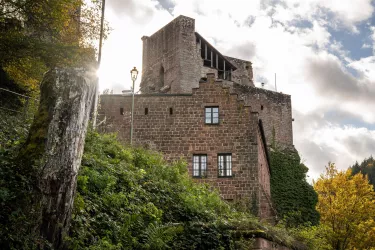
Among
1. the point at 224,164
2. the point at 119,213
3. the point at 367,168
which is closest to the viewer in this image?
the point at 119,213

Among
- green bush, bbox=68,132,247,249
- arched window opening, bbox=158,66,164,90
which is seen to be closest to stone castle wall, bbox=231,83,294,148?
arched window opening, bbox=158,66,164,90

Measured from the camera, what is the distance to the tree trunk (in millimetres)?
7805

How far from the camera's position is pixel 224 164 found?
89.8 feet

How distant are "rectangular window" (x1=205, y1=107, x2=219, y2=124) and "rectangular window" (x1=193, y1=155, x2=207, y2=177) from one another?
2.04 meters

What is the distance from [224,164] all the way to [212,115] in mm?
2889

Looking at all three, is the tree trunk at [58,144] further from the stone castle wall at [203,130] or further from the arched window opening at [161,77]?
the arched window opening at [161,77]

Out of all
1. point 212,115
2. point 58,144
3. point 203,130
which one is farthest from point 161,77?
point 58,144

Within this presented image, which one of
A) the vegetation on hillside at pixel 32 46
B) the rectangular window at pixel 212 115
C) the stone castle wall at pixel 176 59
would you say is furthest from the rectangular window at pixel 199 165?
the stone castle wall at pixel 176 59

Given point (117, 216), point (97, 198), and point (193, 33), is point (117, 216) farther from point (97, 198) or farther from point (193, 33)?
point (193, 33)

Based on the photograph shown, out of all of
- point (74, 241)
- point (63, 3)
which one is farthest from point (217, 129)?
point (74, 241)

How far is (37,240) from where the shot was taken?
7.50 m

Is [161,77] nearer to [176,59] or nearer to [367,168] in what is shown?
[176,59]

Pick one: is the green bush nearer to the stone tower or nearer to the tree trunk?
the tree trunk

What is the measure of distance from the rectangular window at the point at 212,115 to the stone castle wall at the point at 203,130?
0.76ft
